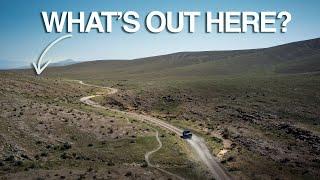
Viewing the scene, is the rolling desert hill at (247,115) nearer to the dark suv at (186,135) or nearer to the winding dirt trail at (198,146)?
the winding dirt trail at (198,146)

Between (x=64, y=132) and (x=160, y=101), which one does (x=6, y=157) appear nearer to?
(x=64, y=132)

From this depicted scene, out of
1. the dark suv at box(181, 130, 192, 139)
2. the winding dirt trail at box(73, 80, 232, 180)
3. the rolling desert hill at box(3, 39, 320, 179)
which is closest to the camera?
the winding dirt trail at box(73, 80, 232, 180)

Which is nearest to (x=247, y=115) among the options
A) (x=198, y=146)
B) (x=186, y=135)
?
(x=186, y=135)

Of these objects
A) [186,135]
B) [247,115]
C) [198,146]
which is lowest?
[198,146]

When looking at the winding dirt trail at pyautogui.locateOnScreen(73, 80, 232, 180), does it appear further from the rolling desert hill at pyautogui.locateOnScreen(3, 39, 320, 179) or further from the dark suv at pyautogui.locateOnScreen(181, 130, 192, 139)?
the rolling desert hill at pyautogui.locateOnScreen(3, 39, 320, 179)

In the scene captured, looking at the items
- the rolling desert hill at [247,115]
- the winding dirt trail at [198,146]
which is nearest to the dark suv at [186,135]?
the winding dirt trail at [198,146]

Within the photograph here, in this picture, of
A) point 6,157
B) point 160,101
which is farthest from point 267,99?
point 6,157

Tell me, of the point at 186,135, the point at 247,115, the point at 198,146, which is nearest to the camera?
the point at 198,146

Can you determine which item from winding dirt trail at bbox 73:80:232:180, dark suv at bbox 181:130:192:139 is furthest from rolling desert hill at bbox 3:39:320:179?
Answer: dark suv at bbox 181:130:192:139

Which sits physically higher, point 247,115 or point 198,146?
point 247,115

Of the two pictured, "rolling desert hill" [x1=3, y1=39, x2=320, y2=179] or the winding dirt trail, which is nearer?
the winding dirt trail

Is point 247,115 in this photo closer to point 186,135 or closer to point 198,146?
point 186,135
